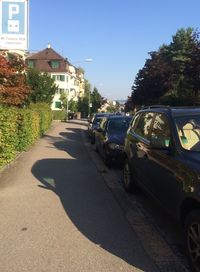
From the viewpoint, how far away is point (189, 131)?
6648 mm

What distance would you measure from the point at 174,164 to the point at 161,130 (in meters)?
1.27

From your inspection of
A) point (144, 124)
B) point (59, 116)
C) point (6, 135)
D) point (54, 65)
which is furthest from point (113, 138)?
point (54, 65)

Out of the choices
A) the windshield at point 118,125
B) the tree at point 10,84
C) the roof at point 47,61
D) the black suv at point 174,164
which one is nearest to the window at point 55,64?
the roof at point 47,61

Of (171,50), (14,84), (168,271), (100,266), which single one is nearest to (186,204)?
(168,271)

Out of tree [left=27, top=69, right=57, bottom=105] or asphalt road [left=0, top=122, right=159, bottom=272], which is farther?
tree [left=27, top=69, right=57, bottom=105]

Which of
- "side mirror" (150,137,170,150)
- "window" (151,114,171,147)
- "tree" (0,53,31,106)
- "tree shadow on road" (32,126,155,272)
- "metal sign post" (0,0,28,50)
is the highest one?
"metal sign post" (0,0,28,50)

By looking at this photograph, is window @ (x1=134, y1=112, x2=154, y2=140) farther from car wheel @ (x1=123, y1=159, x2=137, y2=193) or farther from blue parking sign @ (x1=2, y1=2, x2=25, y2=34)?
blue parking sign @ (x1=2, y1=2, x2=25, y2=34)

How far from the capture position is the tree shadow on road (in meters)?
6.17

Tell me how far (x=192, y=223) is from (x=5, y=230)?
2818 millimetres

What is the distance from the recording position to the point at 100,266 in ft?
18.1

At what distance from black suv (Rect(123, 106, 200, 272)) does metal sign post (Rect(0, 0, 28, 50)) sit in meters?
5.94

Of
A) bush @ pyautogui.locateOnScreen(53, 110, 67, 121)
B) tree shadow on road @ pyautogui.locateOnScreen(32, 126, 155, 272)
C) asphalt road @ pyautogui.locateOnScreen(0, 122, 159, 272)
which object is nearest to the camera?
asphalt road @ pyautogui.locateOnScreen(0, 122, 159, 272)

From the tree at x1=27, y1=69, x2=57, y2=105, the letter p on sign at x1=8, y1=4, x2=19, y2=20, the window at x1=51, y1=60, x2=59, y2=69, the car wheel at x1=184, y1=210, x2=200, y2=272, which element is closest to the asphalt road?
the car wheel at x1=184, y1=210, x2=200, y2=272

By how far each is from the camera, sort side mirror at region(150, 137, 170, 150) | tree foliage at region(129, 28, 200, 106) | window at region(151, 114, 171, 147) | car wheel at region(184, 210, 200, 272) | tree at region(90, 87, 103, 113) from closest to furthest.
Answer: car wheel at region(184, 210, 200, 272), side mirror at region(150, 137, 170, 150), window at region(151, 114, 171, 147), tree foliage at region(129, 28, 200, 106), tree at region(90, 87, 103, 113)
